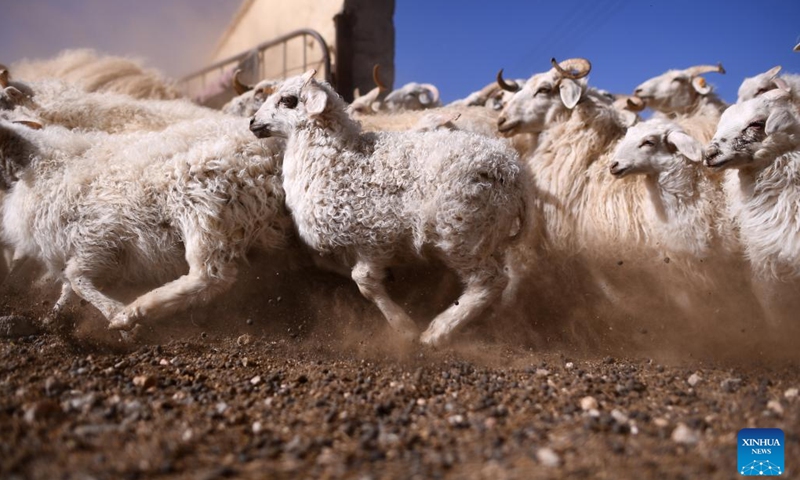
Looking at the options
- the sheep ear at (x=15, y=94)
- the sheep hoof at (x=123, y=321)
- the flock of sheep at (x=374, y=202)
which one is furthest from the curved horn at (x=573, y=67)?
the sheep ear at (x=15, y=94)

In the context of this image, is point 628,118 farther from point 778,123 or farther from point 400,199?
point 400,199

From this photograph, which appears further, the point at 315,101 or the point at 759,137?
the point at 315,101

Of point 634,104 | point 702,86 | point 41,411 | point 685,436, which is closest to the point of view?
point 685,436

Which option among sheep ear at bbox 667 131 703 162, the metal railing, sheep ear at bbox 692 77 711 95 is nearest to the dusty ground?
sheep ear at bbox 667 131 703 162

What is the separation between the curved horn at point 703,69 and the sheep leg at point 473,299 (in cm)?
424

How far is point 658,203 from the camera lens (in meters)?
4.18

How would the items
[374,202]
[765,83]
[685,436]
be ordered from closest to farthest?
1. [685,436]
2. [374,202]
3. [765,83]

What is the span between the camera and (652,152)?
4145 millimetres

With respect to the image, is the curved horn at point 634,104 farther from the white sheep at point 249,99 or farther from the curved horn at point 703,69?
the white sheep at point 249,99

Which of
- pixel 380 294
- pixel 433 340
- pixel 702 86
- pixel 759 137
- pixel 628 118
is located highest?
pixel 702 86

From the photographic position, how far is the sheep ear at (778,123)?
3598 millimetres

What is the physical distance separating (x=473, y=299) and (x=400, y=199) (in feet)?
2.70

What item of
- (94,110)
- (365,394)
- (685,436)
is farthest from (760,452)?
(94,110)

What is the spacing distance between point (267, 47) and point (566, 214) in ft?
21.4
